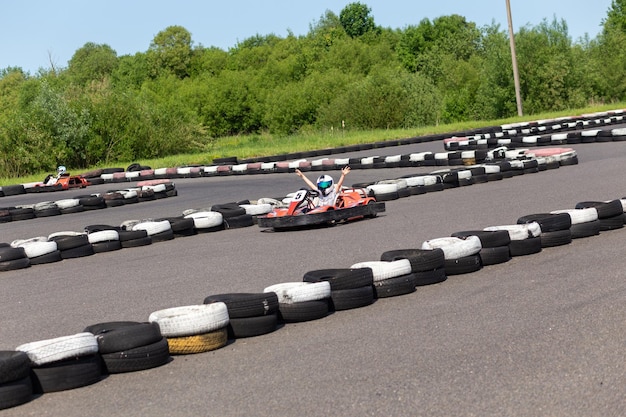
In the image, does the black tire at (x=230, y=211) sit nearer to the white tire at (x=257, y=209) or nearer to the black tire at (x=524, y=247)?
the white tire at (x=257, y=209)

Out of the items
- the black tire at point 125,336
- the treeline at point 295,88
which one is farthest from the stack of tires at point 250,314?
the treeline at point 295,88

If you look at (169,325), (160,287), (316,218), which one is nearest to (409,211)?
(316,218)

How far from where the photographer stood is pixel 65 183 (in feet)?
66.5

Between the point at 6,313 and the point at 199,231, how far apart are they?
4.12 metres

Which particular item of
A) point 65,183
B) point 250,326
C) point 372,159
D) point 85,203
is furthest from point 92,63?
point 250,326

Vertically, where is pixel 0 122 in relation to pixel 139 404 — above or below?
above

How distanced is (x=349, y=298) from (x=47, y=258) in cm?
400

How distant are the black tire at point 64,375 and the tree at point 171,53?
7800 cm

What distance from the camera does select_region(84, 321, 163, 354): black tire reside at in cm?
445

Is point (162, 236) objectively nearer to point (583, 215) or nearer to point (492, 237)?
point (492, 237)

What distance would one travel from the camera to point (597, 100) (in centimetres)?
4459

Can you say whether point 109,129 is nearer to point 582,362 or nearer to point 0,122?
point 0,122

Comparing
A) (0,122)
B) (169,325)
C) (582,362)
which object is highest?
(0,122)

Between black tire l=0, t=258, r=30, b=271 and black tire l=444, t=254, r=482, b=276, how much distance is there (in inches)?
158
